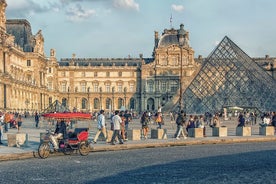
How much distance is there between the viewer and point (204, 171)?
11734 mm

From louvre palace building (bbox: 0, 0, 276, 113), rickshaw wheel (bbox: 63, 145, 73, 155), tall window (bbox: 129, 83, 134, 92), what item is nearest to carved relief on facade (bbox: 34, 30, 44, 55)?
louvre palace building (bbox: 0, 0, 276, 113)

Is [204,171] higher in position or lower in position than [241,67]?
lower

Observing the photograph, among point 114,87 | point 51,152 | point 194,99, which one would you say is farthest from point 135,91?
point 51,152

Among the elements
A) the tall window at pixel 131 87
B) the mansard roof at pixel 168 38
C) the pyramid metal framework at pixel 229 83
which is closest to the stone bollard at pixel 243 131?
the pyramid metal framework at pixel 229 83

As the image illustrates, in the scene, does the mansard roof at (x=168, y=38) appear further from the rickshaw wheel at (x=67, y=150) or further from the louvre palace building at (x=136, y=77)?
the rickshaw wheel at (x=67, y=150)

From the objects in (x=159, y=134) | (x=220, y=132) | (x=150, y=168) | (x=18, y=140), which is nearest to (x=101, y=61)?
(x=220, y=132)

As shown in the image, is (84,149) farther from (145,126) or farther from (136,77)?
(136,77)

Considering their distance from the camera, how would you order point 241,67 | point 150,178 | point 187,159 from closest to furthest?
1. point 150,178
2. point 187,159
3. point 241,67

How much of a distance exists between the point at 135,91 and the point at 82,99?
9900 millimetres

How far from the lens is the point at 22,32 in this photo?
71.7 meters

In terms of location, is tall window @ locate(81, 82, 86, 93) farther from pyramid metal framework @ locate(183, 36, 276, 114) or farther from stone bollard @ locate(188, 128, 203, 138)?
stone bollard @ locate(188, 128, 203, 138)

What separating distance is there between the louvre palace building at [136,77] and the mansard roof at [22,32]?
0.46ft

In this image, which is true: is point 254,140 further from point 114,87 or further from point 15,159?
point 114,87

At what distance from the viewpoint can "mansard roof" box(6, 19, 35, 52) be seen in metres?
70.5
